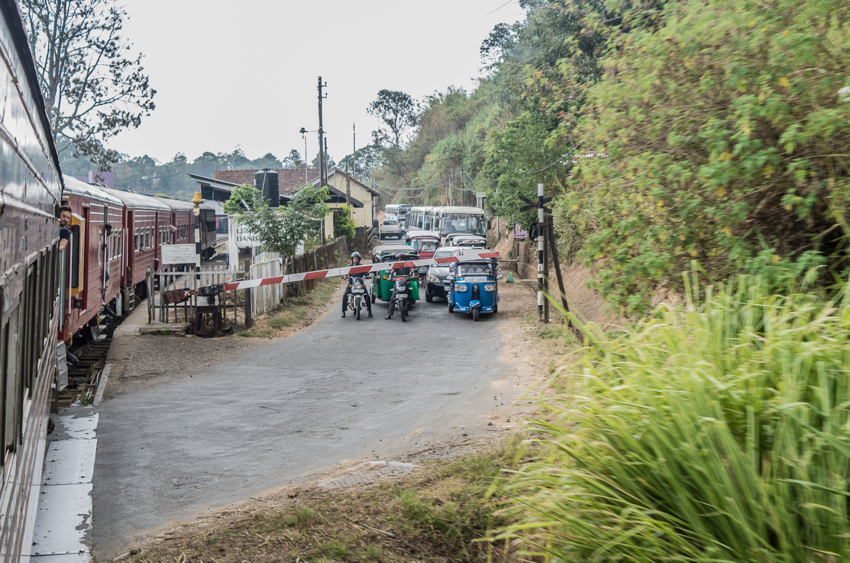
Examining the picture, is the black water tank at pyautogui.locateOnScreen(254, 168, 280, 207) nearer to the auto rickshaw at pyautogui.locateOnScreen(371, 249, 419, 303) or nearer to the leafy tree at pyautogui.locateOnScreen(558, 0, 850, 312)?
the auto rickshaw at pyautogui.locateOnScreen(371, 249, 419, 303)

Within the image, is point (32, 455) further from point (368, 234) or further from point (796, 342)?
point (368, 234)

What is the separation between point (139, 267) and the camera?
1961cm

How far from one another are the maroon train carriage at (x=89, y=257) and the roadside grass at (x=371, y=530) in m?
6.05

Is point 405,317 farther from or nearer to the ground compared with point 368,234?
nearer to the ground

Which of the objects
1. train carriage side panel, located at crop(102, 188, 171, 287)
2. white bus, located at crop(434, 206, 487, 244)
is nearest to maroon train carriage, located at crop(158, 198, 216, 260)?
train carriage side panel, located at crop(102, 188, 171, 287)

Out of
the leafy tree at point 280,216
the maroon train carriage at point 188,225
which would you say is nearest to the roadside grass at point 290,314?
the leafy tree at point 280,216

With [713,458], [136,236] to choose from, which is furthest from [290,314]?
[713,458]

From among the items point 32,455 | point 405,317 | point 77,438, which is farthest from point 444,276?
point 32,455

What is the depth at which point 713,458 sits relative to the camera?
2.78 meters

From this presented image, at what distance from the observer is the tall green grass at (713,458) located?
8.71ft

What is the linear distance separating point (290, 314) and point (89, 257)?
21.1 feet

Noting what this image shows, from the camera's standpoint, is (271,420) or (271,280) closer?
(271,420)

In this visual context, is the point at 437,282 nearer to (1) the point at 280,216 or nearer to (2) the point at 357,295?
(2) the point at 357,295

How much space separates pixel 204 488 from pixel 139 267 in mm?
14830
